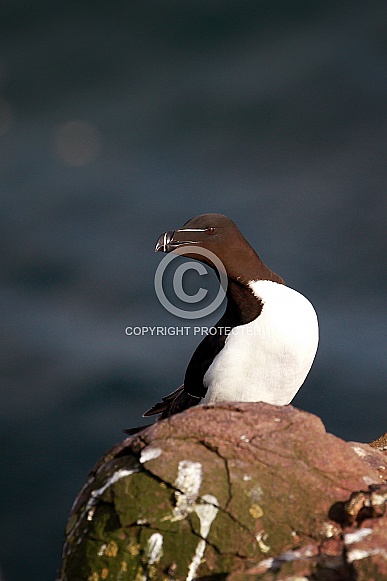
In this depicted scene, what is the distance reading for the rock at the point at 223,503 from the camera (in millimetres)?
3576

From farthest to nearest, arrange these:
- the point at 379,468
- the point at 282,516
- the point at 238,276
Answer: the point at 238,276
the point at 379,468
the point at 282,516

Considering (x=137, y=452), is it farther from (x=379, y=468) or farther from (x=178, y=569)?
(x=379, y=468)

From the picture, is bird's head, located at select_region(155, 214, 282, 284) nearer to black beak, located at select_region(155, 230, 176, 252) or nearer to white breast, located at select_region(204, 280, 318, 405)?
black beak, located at select_region(155, 230, 176, 252)

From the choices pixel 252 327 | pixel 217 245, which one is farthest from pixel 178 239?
pixel 252 327

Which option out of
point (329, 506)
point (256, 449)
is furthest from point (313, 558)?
point (256, 449)

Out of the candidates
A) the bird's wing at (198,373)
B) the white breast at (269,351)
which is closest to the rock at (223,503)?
the white breast at (269,351)

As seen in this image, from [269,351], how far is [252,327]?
0.70 ft

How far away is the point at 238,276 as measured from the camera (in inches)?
243

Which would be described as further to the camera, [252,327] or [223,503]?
[252,327]

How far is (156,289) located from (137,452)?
6.52 meters

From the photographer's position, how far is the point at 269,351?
6.00 metres

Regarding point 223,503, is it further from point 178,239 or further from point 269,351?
point 178,239

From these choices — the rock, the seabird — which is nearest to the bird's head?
the seabird

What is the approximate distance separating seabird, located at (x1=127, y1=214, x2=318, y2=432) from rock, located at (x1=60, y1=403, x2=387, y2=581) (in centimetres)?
198
